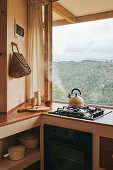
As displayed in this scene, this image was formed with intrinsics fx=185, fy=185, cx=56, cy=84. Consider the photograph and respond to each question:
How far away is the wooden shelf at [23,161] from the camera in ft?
5.91

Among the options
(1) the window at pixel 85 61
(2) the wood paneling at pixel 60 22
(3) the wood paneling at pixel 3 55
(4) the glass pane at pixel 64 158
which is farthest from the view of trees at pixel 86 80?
(3) the wood paneling at pixel 3 55

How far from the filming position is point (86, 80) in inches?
106

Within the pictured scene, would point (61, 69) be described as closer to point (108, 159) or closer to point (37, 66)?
point (37, 66)

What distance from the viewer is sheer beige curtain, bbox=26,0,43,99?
264 cm

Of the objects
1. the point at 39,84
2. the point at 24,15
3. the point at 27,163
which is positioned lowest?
the point at 27,163

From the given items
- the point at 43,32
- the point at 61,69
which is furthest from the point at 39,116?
the point at 43,32

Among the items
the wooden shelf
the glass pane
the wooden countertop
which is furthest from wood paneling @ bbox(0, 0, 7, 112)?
the glass pane

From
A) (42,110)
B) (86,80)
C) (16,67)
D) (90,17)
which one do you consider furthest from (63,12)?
(42,110)

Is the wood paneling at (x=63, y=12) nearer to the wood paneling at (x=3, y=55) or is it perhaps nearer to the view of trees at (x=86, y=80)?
the view of trees at (x=86, y=80)

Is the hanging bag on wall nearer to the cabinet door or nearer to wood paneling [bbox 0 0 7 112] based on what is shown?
wood paneling [bbox 0 0 7 112]

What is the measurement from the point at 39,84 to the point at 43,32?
2.51 ft

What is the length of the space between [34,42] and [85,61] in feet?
2.58

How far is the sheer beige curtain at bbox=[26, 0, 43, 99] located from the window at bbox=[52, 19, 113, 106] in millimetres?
339

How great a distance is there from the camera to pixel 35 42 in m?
2.67
